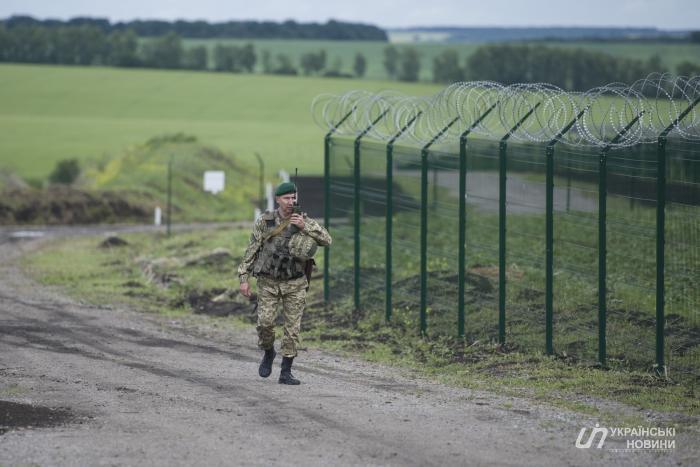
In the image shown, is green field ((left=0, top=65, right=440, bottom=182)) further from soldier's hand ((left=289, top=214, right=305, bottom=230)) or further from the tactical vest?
soldier's hand ((left=289, top=214, right=305, bottom=230))

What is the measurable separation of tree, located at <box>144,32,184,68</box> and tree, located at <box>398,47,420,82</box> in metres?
22.3

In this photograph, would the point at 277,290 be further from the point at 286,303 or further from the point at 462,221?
the point at 462,221

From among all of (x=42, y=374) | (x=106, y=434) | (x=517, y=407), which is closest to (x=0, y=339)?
(x=42, y=374)

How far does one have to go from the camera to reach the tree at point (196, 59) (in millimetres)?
118062

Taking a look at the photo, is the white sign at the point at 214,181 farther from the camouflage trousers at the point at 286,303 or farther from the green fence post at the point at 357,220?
the camouflage trousers at the point at 286,303

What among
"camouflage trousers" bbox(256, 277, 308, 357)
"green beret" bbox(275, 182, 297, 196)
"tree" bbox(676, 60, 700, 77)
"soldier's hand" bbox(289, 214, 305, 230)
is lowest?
"camouflage trousers" bbox(256, 277, 308, 357)

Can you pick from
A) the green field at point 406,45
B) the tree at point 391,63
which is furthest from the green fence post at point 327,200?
the tree at point 391,63

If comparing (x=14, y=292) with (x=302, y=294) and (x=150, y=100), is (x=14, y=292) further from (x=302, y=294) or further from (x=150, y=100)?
(x=150, y=100)

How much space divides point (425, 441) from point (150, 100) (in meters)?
86.8

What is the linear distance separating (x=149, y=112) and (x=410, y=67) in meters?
30.3

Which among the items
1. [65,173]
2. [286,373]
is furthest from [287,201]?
[65,173]

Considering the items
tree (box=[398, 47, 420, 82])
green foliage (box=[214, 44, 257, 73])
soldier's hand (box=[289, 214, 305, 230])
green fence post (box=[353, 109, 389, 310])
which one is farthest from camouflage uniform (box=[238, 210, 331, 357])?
green foliage (box=[214, 44, 257, 73])

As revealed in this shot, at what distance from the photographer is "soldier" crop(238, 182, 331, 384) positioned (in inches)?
454

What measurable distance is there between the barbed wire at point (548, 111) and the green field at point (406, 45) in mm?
72045
